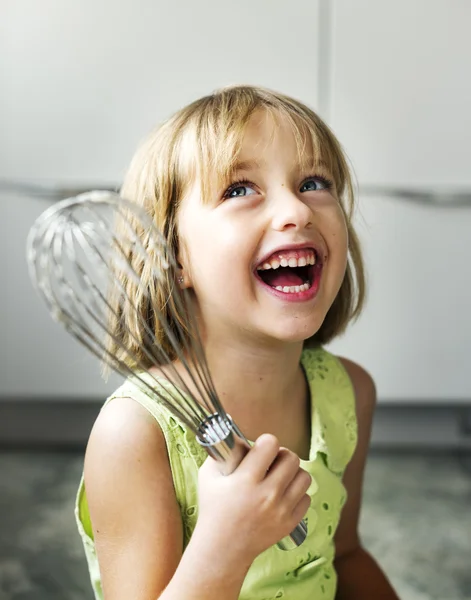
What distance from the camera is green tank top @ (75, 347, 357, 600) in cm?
58

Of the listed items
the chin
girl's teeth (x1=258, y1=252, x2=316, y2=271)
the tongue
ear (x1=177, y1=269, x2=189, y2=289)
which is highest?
girl's teeth (x1=258, y1=252, x2=316, y2=271)

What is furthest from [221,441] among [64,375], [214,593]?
[64,375]

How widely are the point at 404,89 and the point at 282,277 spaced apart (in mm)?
842

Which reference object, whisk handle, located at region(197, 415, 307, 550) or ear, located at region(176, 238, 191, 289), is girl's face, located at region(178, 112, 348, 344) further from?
whisk handle, located at region(197, 415, 307, 550)

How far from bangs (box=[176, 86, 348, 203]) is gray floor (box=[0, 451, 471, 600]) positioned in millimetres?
659

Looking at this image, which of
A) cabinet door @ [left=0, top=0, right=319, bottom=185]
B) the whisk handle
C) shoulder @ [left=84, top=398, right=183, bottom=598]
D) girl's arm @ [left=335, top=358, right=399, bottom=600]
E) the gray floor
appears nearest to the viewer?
the whisk handle

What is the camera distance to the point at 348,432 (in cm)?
73

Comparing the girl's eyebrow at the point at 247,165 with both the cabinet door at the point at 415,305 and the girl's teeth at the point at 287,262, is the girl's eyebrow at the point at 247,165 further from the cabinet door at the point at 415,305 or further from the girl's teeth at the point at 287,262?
the cabinet door at the point at 415,305

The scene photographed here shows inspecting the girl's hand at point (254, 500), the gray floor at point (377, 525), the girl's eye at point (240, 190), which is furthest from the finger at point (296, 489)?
the gray floor at point (377, 525)

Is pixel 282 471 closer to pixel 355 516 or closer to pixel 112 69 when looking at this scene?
pixel 355 516

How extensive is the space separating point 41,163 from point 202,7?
1.25 feet

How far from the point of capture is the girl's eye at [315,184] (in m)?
0.61

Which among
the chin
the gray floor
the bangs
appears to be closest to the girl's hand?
the chin

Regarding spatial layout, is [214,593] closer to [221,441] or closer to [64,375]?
[221,441]
